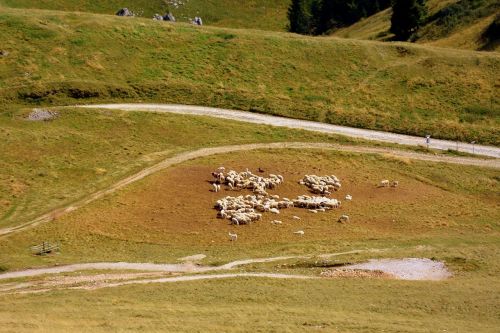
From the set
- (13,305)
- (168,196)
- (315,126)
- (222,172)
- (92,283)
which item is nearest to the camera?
(13,305)

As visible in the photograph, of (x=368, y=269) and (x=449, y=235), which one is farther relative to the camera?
(x=449, y=235)

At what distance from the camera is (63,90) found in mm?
98500

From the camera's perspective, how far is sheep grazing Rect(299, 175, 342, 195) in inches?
2906

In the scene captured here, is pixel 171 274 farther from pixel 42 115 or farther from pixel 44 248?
pixel 42 115

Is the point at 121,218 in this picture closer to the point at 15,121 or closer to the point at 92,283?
the point at 92,283

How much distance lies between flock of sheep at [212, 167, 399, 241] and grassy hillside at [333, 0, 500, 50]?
63233 millimetres

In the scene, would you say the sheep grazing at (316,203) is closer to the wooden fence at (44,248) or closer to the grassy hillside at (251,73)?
the wooden fence at (44,248)

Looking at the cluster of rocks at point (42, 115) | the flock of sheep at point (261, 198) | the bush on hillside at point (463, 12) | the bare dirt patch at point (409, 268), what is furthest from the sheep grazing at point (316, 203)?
the bush on hillside at point (463, 12)

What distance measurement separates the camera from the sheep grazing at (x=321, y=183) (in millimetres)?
73812

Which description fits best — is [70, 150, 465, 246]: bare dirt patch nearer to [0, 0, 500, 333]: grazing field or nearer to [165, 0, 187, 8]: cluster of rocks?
[0, 0, 500, 333]: grazing field

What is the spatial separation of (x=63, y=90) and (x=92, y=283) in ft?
182

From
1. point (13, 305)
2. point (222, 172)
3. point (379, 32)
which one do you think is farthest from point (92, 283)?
point (379, 32)

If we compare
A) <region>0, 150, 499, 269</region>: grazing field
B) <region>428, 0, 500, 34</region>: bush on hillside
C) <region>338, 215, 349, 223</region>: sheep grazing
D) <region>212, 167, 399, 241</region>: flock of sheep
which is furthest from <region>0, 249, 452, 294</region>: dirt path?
<region>428, 0, 500, 34</region>: bush on hillside

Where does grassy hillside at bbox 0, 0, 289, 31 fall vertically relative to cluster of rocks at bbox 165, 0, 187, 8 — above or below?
below
